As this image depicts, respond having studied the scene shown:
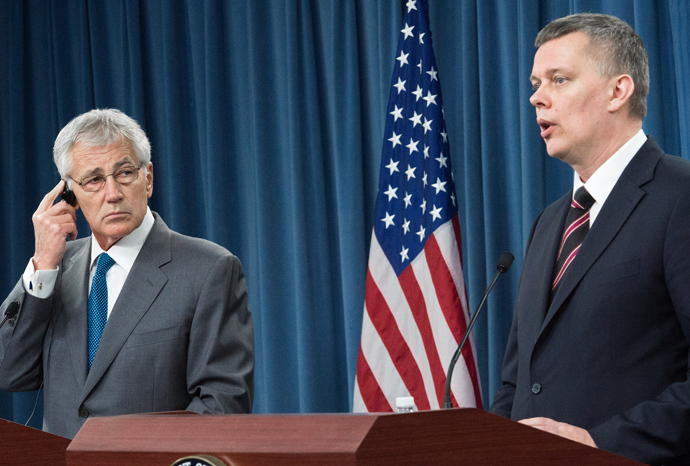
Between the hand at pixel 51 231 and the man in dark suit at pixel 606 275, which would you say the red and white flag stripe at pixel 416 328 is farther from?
the hand at pixel 51 231

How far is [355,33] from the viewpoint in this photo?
13.7 ft

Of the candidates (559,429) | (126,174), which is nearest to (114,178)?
(126,174)

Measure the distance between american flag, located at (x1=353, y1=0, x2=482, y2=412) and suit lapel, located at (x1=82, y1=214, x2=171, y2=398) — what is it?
1377mm

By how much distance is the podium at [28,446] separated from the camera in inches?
68.5

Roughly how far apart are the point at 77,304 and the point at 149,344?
0.30 metres

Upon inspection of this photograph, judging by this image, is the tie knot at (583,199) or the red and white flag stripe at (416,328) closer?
the tie knot at (583,199)

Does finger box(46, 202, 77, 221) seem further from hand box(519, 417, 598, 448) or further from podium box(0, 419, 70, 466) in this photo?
hand box(519, 417, 598, 448)

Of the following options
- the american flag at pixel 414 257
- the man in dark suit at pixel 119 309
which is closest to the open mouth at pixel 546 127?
the man in dark suit at pixel 119 309

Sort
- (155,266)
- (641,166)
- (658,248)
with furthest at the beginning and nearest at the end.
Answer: (155,266)
(641,166)
(658,248)

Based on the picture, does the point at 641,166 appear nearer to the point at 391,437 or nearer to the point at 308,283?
the point at 391,437

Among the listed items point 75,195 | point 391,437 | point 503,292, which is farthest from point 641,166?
point 503,292

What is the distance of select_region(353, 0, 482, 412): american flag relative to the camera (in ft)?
11.3

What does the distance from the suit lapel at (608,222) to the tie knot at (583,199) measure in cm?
13

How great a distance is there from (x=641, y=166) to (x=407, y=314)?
1835 millimetres
